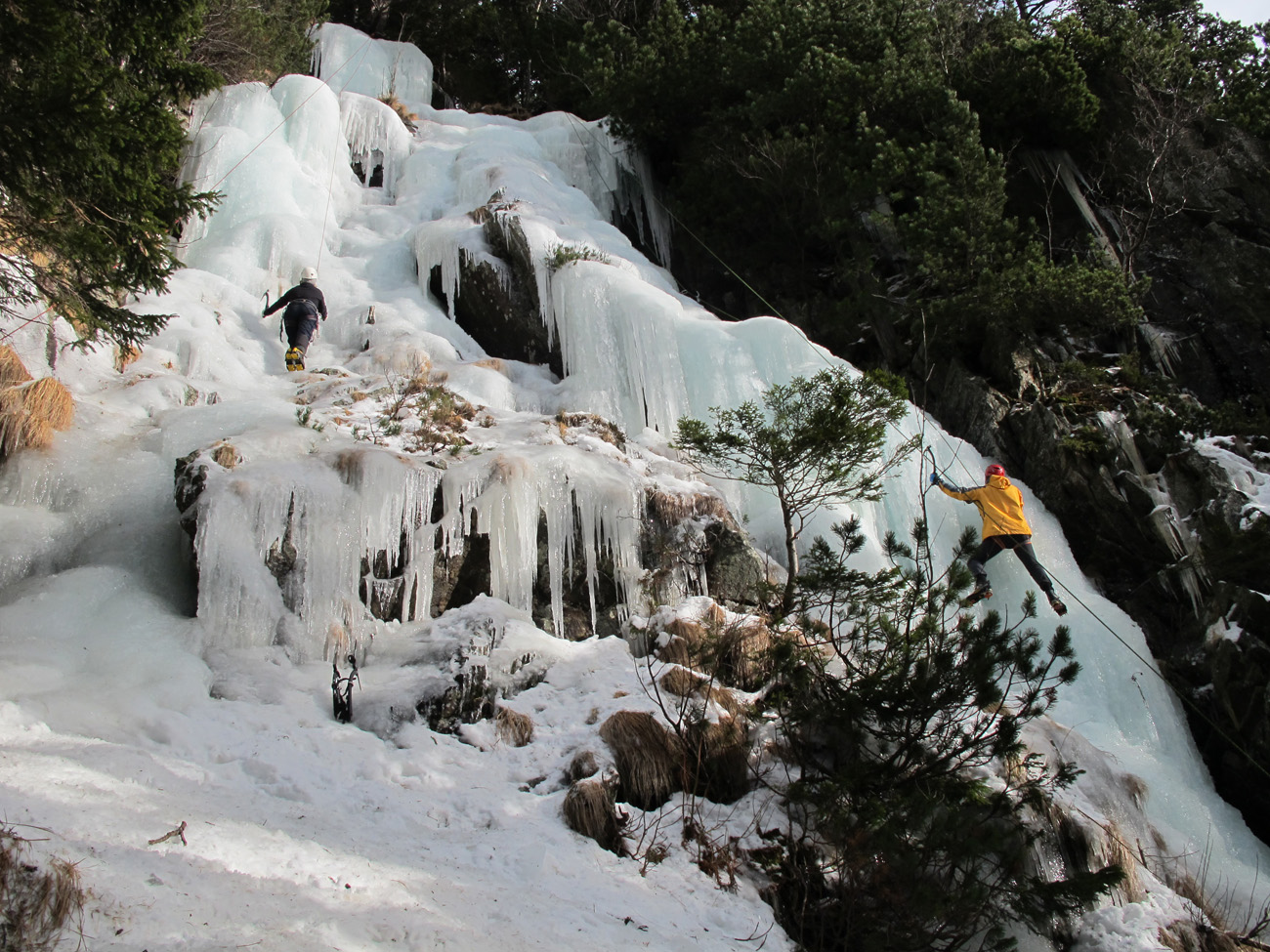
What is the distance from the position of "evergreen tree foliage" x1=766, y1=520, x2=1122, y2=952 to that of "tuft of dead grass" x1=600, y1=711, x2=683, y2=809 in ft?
2.06

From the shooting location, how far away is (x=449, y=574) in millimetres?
5926

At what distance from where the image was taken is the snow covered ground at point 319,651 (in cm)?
294

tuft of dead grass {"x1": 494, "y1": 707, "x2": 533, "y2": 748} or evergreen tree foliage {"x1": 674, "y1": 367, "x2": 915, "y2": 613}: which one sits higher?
evergreen tree foliage {"x1": 674, "y1": 367, "x2": 915, "y2": 613}

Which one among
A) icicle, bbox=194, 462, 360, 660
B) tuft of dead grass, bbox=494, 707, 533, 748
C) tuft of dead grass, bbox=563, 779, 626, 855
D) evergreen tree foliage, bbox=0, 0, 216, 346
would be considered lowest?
tuft of dead grass, bbox=563, 779, 626, 855

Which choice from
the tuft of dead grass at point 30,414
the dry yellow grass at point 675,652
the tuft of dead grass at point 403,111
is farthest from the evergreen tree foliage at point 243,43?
the dry yellow grass at point 675,652

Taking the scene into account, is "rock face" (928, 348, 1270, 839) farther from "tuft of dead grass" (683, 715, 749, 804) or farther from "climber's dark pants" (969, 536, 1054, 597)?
"tuft of dead grass" (683, 715, 749, 804)

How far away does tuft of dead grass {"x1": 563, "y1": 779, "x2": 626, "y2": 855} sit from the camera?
3.89m

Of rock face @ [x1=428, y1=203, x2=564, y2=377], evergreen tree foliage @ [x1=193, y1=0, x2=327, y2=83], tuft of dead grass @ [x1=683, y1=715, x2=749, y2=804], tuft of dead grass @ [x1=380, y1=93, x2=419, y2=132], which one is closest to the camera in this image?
tuft of dead grass @ [x1=683, y1=715, x2=749, y2=804]

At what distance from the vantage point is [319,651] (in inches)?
205

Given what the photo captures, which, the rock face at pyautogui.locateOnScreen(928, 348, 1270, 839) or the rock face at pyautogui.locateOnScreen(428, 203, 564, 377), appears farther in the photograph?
the rock face at pyautogui.locateOnScreen(428, 203, 564, 377)

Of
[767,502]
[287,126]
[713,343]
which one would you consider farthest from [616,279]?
[287,126]

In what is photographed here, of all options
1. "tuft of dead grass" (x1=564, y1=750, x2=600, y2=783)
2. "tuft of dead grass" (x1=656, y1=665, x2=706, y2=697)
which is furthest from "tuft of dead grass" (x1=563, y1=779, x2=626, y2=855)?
"tuft of dead grass" (x1=656, y1=665, x2=706, y2=697)

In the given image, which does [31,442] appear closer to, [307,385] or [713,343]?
[307,385]

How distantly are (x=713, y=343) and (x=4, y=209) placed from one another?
20.5 ft
